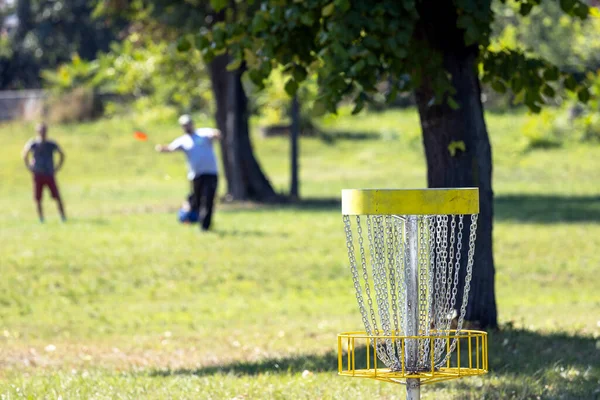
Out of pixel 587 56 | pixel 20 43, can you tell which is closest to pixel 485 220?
pixel 587 56

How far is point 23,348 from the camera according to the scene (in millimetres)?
10031

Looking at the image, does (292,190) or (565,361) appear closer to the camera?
(565,361)

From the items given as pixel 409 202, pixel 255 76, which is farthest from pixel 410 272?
pixel 255 76

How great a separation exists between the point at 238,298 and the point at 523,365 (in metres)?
6.43

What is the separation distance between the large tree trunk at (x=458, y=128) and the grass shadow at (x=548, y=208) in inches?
462

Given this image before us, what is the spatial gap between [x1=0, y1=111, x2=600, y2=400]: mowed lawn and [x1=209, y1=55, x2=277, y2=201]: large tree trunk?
3.98 feet

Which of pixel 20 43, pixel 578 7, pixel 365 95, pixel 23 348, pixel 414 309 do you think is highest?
pixel 20 43

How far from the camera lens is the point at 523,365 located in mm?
7309

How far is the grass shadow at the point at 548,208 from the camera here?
20438 mm

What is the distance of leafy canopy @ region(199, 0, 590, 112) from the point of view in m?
7.36

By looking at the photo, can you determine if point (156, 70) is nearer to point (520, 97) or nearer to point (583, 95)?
point (520, 97)

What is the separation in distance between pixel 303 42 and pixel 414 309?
3.76m

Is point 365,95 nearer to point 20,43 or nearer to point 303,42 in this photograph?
point 303,42

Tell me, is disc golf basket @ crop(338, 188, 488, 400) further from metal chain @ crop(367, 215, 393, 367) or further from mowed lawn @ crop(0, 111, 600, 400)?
mowed lawn @ crop(0, 111, 600, 400)
